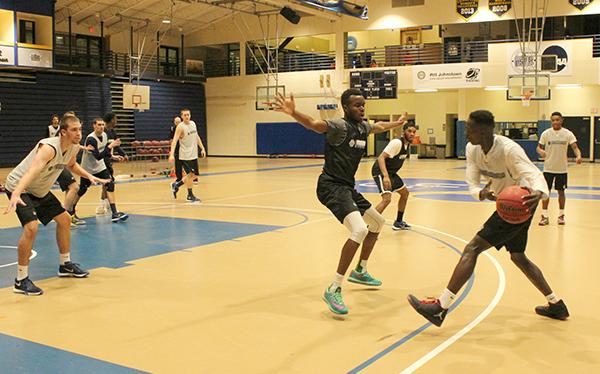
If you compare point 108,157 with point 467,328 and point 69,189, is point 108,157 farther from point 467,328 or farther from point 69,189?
point 467,328

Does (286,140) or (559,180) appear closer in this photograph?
(559,180)

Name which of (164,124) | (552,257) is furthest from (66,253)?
(164,124)

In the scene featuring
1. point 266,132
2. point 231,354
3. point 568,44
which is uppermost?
point 568,44

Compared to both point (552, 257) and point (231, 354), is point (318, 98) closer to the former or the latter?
point (552, 257)

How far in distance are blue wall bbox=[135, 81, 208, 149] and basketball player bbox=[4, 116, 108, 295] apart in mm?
27398

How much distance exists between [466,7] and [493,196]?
92.4 ft

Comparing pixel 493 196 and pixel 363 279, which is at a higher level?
pixel 493 196

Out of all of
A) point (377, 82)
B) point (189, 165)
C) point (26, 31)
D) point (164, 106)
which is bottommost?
point (189, 165)

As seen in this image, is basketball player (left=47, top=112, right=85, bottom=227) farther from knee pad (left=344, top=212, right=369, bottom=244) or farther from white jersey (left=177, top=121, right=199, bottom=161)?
knee pad (left=344, top=212, right=369, bottom=244)

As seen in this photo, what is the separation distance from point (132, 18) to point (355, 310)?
95.0ft

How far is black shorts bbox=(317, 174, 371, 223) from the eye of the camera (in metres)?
6.05

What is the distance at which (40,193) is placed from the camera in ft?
22.5

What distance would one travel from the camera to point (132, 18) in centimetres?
3180

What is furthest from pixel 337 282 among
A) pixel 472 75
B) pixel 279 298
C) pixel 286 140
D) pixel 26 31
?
pixel 286 140
